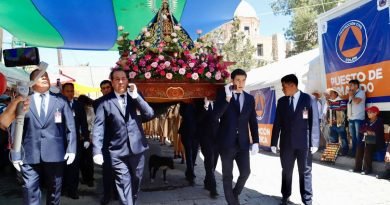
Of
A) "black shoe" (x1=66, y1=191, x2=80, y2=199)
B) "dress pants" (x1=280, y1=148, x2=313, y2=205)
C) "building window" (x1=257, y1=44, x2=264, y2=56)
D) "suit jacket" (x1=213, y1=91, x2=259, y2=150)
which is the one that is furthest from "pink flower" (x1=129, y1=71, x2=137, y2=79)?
"building window" (x1=257, y1=44, x2=264, y2=56)

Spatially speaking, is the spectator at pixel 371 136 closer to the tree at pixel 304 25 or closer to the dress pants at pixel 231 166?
the dress pants at pixel 231 166

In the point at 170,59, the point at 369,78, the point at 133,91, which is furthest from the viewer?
the point at 369,78

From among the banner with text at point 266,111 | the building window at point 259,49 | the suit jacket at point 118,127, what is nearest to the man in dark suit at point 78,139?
the suit jacket at point 118,127

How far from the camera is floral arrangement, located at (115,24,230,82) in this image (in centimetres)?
477

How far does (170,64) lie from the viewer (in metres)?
4.85

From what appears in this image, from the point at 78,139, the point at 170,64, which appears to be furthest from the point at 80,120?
the point at 170,64

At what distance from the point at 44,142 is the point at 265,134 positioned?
26.5 feet

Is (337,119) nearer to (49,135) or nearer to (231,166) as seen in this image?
(231,166)

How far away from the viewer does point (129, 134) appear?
3822 millimetres

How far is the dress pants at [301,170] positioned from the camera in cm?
453

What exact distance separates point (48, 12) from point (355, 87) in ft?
20.4

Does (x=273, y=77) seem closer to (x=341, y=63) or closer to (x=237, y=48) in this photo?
(x=341, y=63)

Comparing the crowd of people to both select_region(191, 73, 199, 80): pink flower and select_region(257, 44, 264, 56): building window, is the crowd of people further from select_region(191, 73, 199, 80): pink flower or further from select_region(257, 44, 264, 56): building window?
select_region(257, 44, 264, 56): building window

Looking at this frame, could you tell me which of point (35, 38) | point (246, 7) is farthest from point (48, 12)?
point (246, 7)
